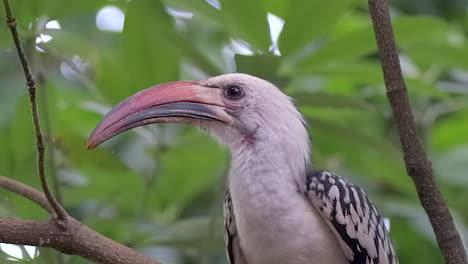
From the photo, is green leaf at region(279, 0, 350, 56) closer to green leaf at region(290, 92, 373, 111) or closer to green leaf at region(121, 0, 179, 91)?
green leaf at region(290, 92, 373, 111)

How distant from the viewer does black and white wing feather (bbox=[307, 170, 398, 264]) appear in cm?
292

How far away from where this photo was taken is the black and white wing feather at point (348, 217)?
2.92 metres

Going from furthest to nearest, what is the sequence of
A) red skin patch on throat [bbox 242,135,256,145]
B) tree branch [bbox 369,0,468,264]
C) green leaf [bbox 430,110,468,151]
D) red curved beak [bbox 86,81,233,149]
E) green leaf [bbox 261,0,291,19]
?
green leaf [bbox 430,110,468,151] < green leaf [bbox 261,0,291,19] < red skin patch on throat [bbox 242,135,256,145] < red curved beak [bbox 86,81,233,149] < tree branch [bbox 369,0,468,264]

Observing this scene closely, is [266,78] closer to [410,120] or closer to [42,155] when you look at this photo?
[410,120]

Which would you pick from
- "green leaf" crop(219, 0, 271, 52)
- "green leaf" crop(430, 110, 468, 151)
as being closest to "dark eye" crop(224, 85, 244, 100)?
"green leaf" crop(219, 0, 271, 52)

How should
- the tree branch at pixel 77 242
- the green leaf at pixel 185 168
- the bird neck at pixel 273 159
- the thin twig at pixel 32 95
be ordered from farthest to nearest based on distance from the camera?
Result: 1. the green leaf at pixel 185 168
2. the bird neck at pixel 273 159
3. the tree branch at pixel 77 242
4. the thin twig at pixel 32 95

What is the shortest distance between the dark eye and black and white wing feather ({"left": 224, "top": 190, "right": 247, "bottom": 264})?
385 millimetres

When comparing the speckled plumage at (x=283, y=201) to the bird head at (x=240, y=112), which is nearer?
the speckled plumage at (x=283, y=201)

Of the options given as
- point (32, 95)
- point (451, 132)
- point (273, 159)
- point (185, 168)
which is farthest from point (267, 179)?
point (451, 132)

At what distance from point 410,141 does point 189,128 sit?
158cm

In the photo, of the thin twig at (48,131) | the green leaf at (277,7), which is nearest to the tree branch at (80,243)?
the thin twig at (48,131)

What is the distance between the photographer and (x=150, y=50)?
3311 mm

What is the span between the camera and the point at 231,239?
3.19m

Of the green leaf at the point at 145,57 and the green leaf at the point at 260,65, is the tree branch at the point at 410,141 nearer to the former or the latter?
the green leaf at the point at 260,65
